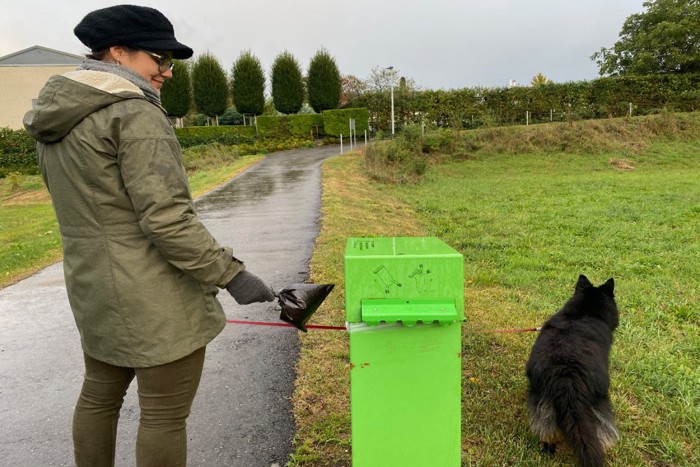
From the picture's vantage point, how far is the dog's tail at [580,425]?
2131 millimetres

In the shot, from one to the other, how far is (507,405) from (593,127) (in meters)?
24.9

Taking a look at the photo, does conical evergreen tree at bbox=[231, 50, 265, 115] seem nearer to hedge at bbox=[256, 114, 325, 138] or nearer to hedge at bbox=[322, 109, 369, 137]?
hedge at bbox=[256, 114, 325, 138]

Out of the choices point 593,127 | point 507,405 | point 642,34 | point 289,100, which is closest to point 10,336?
point 507,405

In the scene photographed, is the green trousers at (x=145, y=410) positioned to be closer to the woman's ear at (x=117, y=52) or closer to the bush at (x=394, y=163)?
the woman's ear at (x=117, y=52)

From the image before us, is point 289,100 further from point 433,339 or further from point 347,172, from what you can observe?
point 433,339

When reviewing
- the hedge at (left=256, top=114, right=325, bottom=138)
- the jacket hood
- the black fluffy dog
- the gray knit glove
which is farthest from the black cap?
the hedge at (left=256, top=114, right=325, bottom=138)

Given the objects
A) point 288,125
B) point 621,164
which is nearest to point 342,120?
point 288,125

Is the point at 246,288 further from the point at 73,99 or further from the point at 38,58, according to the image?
the point at 38,58

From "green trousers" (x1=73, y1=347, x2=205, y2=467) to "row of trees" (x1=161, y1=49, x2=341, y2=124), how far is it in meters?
35.9

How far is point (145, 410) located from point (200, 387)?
1.66 metres

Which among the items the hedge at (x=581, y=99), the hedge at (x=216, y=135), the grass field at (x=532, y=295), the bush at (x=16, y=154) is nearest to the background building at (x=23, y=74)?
the bush at (x=16, y=154)

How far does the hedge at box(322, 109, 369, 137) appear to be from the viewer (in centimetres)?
3288

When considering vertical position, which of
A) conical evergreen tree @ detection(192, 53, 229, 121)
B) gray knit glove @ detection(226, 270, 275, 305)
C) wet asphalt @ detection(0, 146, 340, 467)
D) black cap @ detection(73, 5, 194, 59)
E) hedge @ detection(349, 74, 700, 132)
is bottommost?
wet asphalt @ detection(0, 146, 340, 467)

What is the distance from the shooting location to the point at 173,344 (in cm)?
169
